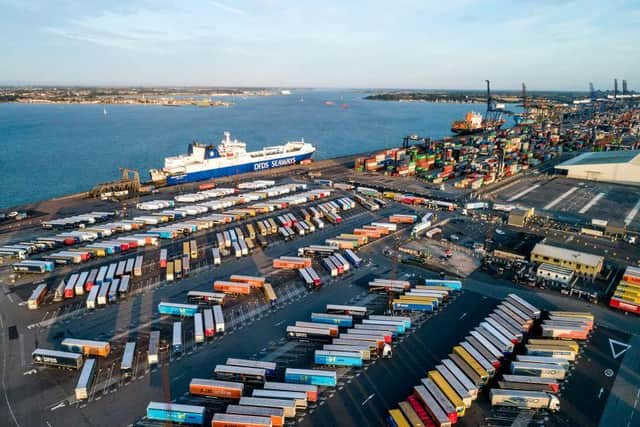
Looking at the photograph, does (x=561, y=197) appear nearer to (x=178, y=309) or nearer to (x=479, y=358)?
(x=479, y=358)

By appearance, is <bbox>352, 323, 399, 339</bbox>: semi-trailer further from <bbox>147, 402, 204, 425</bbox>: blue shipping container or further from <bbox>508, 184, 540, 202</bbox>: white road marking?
<bbox>508, 184, 540, 202</bbox>: white road marking

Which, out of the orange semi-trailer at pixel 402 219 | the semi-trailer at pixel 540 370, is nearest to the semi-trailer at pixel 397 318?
the semi-trailer at pixel 540 370

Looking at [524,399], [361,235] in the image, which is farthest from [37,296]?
[524,399]

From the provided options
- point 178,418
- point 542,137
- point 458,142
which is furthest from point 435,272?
point 542,137

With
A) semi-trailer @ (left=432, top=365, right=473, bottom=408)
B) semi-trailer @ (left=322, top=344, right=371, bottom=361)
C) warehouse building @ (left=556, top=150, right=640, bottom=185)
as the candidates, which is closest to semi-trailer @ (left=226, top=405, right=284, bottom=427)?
semi-trailer @ (left=322, top=344, right=371, bottom=361)

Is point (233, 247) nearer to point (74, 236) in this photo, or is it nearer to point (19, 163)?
point (74, 236)
